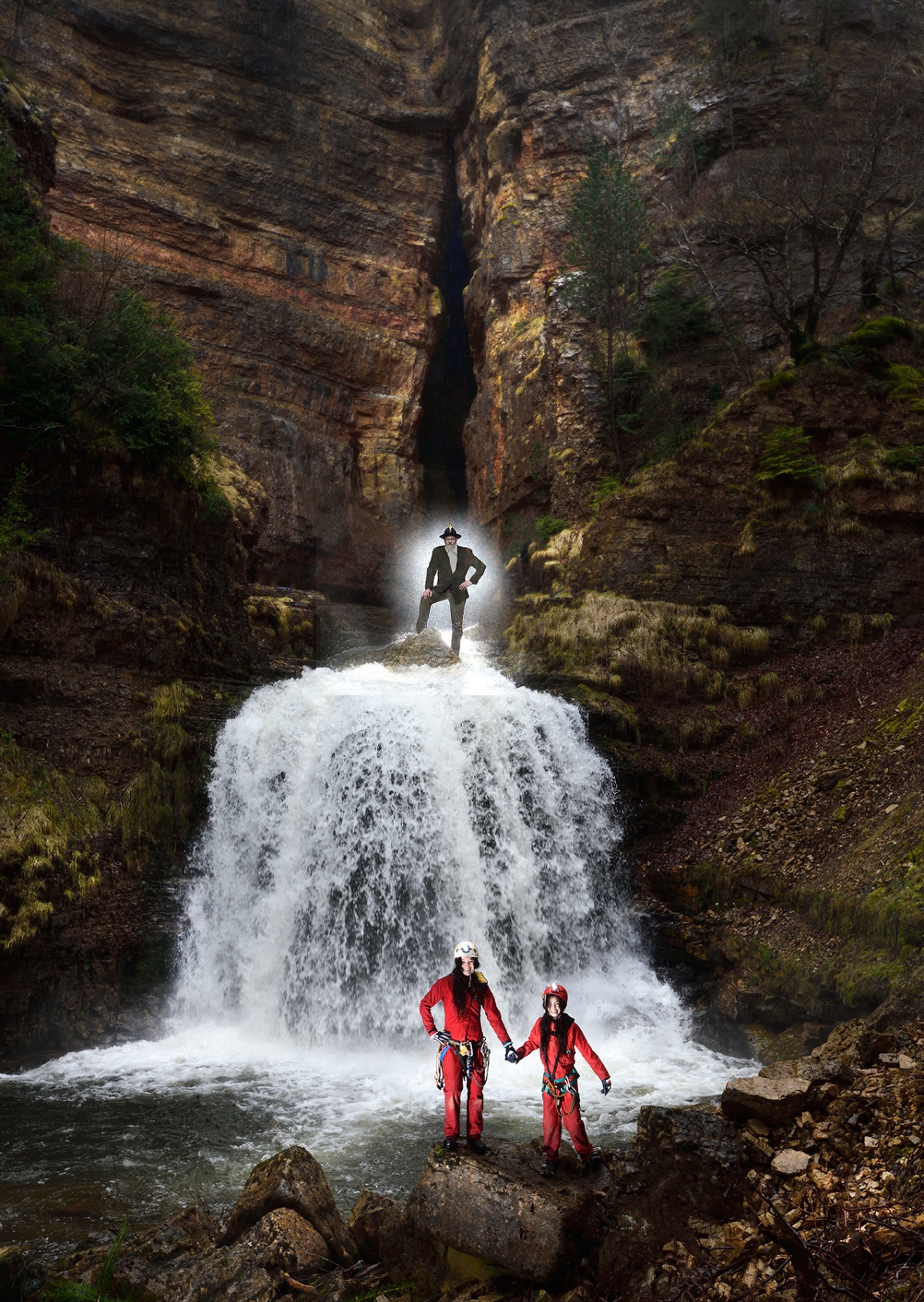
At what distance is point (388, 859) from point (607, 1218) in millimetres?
7574

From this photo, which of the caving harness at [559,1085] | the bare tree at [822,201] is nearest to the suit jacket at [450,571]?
the bare tree at [822,201]

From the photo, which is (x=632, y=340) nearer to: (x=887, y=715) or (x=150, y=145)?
(x=887, y=715)

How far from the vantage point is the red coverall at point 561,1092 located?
532cm

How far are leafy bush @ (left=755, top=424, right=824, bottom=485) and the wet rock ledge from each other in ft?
45.6

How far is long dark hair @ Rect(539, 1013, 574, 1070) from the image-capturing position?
5.46 metres

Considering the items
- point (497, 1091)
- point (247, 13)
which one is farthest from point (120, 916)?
point (247, 13)

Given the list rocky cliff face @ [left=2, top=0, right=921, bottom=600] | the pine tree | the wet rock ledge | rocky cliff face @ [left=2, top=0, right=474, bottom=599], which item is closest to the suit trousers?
rocky cliff face @ [left=2, top=0, right=921, bottom=600]

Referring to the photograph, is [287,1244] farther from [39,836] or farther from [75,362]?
[75,362]

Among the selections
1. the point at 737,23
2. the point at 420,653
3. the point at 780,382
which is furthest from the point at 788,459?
the point at 737,23

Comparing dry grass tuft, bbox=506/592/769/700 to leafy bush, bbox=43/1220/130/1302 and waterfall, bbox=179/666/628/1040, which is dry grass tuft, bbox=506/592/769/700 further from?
leafy bush, bbox=43/1220/130/1302

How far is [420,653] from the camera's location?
1881 cm

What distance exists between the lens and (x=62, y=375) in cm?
1282

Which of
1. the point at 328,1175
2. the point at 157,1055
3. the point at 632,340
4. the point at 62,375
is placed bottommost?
the point at 157,1055

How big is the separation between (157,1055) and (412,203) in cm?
3333
